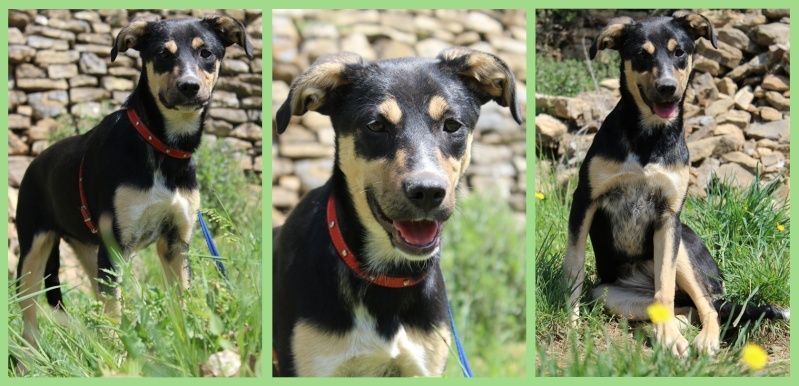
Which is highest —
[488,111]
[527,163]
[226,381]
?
[488,111]

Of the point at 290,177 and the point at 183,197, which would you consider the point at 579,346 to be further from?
the point at 183,197

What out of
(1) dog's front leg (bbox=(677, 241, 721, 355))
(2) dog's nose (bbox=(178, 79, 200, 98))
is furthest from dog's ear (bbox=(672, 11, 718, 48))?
(2) dog's nose (bbox=(178, 79, 200, 98))

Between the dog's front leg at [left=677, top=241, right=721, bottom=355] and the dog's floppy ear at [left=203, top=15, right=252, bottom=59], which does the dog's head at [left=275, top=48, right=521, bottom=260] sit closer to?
the dog's floppy ear at [left=203, top=15, right=252, bottom=59]

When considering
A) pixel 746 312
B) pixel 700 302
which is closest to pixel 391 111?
pixel 700 302

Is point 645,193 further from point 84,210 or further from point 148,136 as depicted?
point 84,210

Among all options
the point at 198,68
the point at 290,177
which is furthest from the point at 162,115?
the point at 290,177
